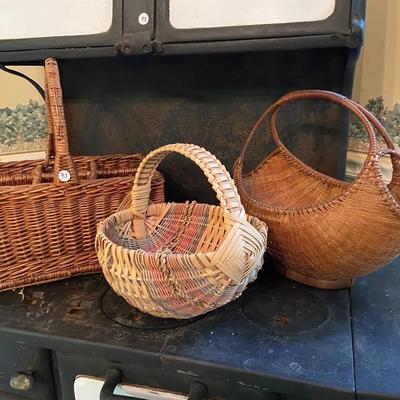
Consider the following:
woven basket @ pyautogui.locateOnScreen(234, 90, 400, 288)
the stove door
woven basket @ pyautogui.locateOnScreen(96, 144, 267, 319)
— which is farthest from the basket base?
the stove door

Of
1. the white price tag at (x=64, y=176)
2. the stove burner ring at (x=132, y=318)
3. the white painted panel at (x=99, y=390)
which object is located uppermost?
the white price tag at (x=64, y=176)

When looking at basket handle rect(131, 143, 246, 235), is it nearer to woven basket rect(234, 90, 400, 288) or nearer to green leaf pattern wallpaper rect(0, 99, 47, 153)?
woven basket rect(234, 90, 400, 288)

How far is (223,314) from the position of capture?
0.85 meters

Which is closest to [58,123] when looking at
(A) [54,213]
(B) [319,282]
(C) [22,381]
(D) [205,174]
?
(A) [54,213]


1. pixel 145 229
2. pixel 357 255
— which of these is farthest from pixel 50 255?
pixel 357 255

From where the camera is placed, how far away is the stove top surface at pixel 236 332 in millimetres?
690

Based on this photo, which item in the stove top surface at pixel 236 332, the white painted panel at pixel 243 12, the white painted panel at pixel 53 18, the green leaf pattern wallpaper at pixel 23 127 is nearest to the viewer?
the stove top surface at pixel 236 332

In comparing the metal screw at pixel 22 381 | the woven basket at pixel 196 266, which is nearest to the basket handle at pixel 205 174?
the woven basket at pixel 196 266

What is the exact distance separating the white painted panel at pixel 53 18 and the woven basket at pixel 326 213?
40 cm

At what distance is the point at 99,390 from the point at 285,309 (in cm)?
37

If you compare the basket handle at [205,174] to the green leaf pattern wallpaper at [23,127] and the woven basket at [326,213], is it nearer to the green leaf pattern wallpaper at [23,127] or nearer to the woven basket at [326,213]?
the woven basket at [326,213]

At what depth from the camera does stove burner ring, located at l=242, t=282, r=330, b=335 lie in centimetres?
80

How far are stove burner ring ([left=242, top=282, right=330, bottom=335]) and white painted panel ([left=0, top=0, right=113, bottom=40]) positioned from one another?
613mm

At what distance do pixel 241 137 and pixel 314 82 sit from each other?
21cm
